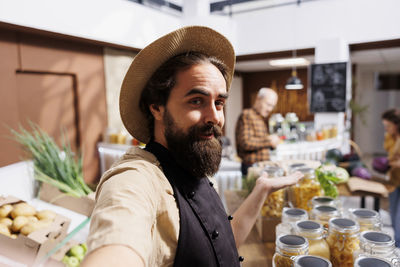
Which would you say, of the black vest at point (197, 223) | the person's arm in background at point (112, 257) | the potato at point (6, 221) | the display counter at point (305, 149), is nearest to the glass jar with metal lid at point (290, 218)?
the black vest at point (197, 223)

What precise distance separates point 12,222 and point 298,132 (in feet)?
15.7

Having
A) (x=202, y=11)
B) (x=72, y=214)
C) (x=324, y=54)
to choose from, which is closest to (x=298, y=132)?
(x=324, y=54)

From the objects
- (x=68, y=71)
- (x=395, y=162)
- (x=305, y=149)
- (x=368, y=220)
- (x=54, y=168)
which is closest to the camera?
(x=368, y=220)

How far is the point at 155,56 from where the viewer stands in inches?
35.4

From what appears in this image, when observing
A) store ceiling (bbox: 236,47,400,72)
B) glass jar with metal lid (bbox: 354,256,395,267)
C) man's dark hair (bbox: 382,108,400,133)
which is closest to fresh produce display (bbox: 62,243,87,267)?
glass jar with metal lid (bbox: 354,256,395,267)

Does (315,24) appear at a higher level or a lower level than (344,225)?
higher

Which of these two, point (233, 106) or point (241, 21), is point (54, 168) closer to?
point (241, 21)

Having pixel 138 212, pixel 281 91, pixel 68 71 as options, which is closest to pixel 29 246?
pixel 138 212

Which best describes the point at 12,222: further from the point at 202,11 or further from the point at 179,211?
the point at 202,11

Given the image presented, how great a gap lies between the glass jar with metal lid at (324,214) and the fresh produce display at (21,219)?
1276 millimetres

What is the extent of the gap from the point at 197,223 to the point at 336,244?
0.54 meters

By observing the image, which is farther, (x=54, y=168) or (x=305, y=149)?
(x=305, y=149)

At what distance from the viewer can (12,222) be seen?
1.49m

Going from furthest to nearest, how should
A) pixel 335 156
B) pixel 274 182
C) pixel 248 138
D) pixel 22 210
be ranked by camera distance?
pixel 248 138 → pixel 335 156 → pixel 22 210 → pixel 274 182
